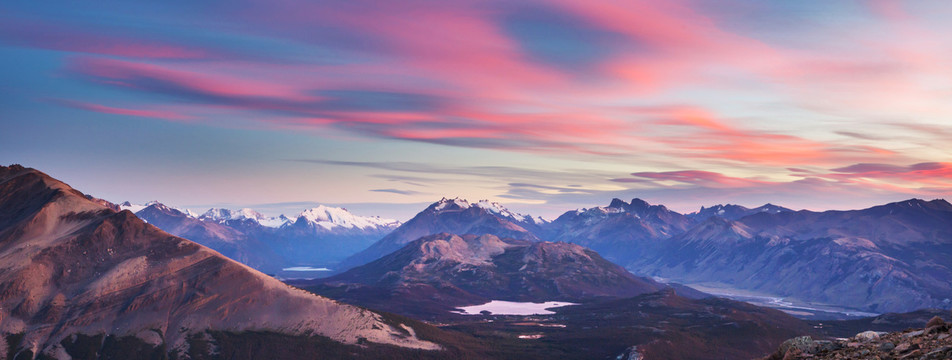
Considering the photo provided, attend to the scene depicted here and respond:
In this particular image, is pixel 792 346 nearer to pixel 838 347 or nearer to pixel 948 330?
pixel 838 347

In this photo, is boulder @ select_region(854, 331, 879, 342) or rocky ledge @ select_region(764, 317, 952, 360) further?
boulder @ select_region(854, 331, 879, 342)

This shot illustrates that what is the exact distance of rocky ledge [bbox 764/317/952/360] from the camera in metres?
47.5

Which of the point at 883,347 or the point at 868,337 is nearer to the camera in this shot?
the point at 883,347

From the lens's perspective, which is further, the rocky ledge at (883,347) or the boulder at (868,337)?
the boulder at (868,337)

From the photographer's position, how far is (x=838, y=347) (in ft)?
193

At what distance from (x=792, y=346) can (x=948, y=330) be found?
11.7 metres

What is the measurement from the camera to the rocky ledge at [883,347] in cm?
4753

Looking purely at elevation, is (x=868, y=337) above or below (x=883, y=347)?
below

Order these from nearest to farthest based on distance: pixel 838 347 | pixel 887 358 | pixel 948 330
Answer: pixel 887 358, pixel 948 330, pixel 838 347

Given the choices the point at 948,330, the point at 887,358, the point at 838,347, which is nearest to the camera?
the point at 887,358

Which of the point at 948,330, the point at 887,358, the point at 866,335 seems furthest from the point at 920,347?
the point at 866,335

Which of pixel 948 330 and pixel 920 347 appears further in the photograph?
pixel 948 330

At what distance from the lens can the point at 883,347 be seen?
171 feet

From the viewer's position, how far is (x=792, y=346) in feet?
197
